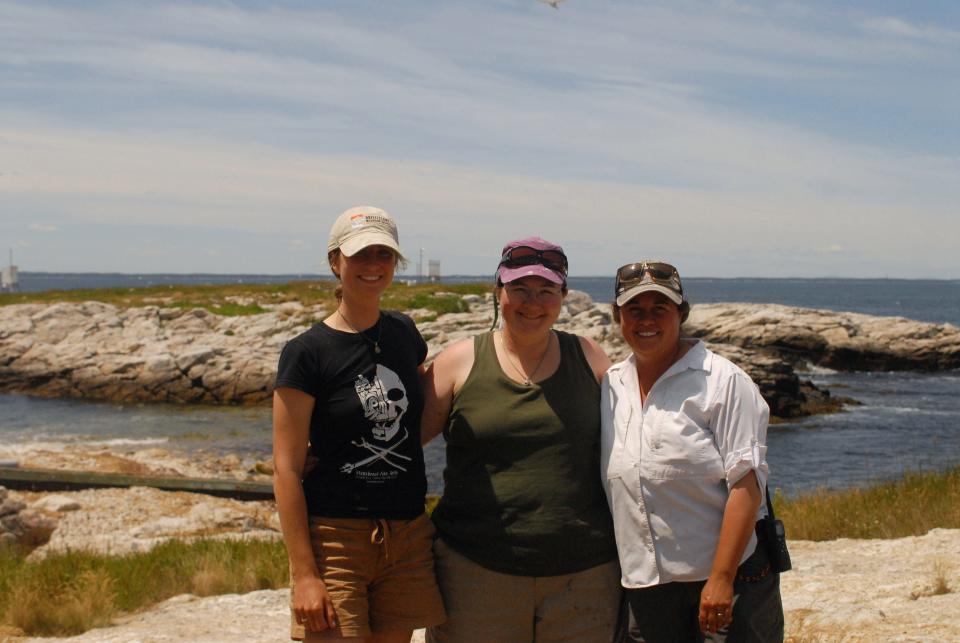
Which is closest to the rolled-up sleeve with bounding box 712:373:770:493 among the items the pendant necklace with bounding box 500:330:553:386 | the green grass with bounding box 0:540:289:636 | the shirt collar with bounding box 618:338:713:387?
the shirt collar with bounding box 618:338:713:387

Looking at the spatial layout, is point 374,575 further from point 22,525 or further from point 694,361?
point 22,525

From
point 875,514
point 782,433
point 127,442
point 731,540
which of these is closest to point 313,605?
point 731,540

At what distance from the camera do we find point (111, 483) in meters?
12.9

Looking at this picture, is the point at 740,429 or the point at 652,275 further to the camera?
the point at 652,275

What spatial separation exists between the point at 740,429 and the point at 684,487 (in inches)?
12.2

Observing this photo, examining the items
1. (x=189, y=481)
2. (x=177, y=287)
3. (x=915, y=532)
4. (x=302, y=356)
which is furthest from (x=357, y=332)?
(x=177, y=287)

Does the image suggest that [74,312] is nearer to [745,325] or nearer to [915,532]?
[745,325]

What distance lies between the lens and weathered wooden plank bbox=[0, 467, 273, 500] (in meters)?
12.9

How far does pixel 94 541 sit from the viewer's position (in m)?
9.62

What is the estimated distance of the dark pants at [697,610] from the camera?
11.4ft

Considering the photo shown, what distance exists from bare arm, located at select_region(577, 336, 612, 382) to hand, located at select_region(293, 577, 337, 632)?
57.2 inches

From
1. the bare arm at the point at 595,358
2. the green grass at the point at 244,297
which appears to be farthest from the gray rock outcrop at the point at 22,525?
the green grass at the point at 244,297

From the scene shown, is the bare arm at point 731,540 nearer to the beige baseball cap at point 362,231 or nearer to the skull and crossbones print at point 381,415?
the skull and crossbones print at point 381,415

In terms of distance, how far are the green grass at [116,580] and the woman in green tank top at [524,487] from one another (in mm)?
3409
